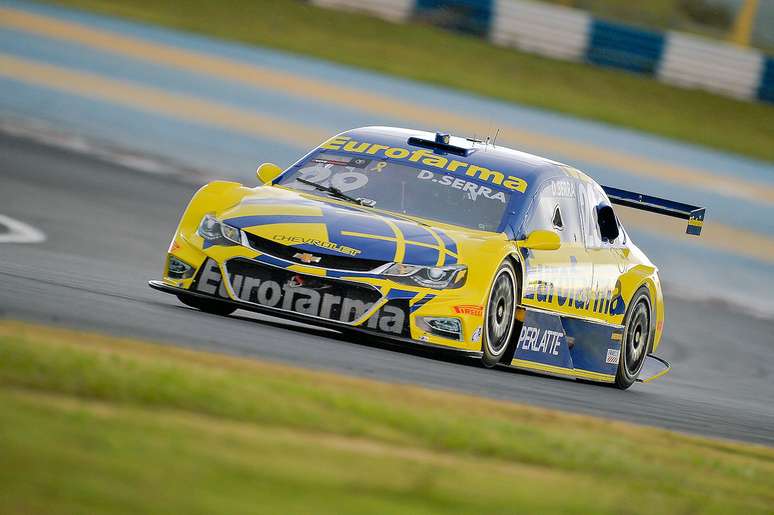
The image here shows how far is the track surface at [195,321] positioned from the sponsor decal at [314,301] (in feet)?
0.51

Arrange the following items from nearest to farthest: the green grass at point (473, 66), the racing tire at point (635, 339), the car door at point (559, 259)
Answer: the car door at point (559, 259) < the racing tire at point (635, 339) < the green grass at point (473, 66)

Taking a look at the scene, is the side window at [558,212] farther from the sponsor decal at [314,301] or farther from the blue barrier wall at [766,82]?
the blue barrier wall at [766,82]

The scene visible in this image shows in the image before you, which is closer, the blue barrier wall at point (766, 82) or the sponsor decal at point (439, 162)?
the sponsor decal at point (439, 162)

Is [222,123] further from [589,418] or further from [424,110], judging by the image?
[589,418]

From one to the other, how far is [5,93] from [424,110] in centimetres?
530

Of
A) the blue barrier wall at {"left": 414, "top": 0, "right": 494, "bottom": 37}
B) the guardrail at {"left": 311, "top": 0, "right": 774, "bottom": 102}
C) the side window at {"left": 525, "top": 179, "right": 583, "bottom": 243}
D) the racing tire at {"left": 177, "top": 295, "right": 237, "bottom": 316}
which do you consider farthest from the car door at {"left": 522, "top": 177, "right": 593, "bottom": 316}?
the blue barrier wall at {"left": 414, "top": 0, "right": 494, "bottom": 37}

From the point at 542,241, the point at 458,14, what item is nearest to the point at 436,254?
the point at 542,241

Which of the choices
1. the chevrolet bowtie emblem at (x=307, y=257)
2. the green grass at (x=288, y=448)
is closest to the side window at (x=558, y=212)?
the chevrolet bowtie emblem at (x=307, y=257)

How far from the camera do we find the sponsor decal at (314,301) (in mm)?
7574

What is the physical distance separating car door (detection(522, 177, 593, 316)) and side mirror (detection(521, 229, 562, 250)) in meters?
0.09

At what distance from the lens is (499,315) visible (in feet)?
26.9

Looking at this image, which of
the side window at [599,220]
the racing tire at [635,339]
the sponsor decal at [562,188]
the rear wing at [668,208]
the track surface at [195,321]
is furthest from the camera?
the rear wing at [668,208]

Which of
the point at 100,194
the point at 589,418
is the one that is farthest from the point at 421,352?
the point at 100,194

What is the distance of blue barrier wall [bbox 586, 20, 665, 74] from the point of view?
2205 centimetres
